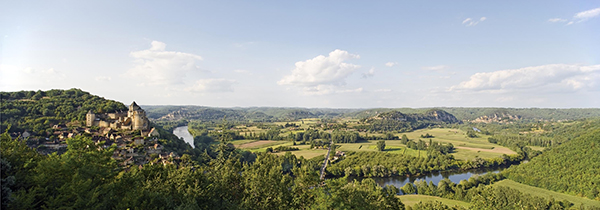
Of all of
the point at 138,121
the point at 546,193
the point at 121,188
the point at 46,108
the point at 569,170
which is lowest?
the point at 546,193

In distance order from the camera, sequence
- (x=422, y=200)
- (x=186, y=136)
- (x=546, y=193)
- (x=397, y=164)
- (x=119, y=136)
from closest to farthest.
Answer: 1. (x=422, y=200)
2. (x=119, y=136)
3. (x=546, y=193)
4. (x=397, y=164)
5. (x=186, y=136)

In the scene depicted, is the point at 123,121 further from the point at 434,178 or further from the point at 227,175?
the point at 434,178

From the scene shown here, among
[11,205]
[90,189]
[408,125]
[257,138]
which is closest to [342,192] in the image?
[90,189]

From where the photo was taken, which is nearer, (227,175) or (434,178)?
(227,175)

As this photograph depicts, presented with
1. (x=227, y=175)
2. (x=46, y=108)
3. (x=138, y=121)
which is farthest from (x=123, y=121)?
(x=227, y=175)

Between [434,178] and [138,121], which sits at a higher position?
[138,121]

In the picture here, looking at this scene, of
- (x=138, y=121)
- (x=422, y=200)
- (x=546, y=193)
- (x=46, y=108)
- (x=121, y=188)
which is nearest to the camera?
(x=121, y=188)

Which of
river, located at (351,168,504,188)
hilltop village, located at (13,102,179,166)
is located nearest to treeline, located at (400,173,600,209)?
river, located at (351,168,504,188)
